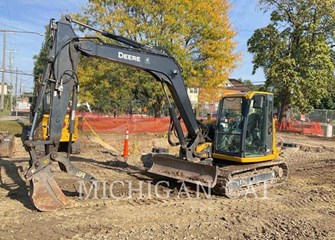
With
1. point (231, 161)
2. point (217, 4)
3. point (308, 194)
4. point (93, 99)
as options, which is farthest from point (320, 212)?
point (217, 4)

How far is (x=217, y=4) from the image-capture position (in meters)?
25.2

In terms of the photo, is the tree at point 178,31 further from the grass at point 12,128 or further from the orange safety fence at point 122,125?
the grass at point 12,128

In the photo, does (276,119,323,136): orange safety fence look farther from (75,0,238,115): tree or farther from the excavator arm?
the excavator arm

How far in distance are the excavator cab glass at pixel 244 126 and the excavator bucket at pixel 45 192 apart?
160 inches

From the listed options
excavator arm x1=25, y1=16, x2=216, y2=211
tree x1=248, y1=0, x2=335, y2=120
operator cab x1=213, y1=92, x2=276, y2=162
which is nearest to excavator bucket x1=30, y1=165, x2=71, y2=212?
excavator arm x1=25, y1=16, x2=216, y2=211

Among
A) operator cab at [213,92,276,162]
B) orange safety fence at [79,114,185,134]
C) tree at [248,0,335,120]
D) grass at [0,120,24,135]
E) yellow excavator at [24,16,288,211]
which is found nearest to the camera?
yellow excavator at [24,16,288,211]

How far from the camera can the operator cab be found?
900cm

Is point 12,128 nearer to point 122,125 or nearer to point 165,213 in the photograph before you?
point 122,125

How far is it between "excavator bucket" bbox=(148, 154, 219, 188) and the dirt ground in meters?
0.30

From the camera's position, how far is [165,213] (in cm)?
704

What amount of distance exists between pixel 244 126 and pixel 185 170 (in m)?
1.73

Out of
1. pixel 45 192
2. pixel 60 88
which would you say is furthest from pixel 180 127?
pixel 45 192

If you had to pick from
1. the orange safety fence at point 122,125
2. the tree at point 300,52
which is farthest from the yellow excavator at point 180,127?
the tree at point 300,52

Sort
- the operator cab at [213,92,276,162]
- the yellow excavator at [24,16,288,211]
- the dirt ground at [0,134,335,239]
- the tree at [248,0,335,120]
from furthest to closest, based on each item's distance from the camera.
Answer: the tree at [248,0,335,120]
the operator cab at [213,92,276,162]
the yellow excavator at [24,16,288,211]
the dirt ground at [0,134,335,239]
